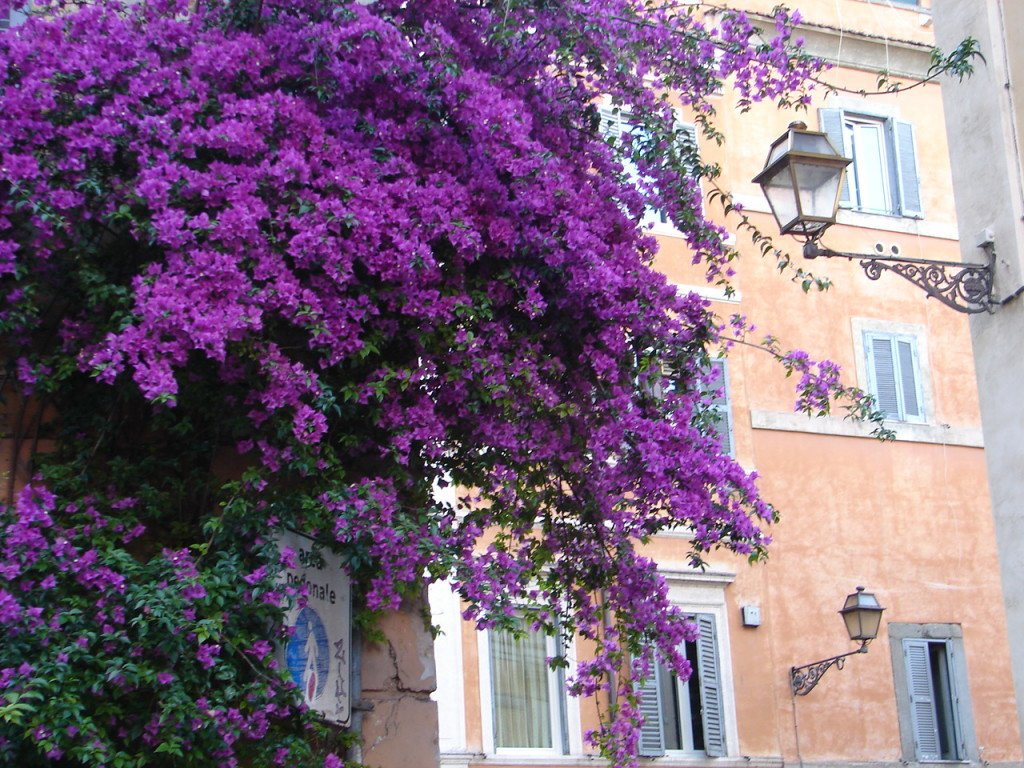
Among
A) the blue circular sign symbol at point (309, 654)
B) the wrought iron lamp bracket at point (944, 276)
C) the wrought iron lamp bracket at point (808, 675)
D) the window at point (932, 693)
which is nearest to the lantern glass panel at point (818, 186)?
the wrought iron lamp bracket at point (944, 276)

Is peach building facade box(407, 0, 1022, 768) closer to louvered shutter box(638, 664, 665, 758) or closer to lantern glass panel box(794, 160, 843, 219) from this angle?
louvered shutter box(638, 664, 665, 758)

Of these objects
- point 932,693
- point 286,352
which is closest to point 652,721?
point 932,693

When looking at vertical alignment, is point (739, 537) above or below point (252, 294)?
below

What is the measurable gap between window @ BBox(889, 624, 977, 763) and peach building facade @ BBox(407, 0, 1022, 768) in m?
0.02

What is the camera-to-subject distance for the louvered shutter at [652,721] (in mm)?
16062

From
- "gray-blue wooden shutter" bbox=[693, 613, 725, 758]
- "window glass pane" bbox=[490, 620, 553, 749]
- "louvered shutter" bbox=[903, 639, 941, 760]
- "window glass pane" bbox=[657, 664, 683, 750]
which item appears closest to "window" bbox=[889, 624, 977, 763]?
"louvered shutter" bbox=[903, 639, 941, 760]

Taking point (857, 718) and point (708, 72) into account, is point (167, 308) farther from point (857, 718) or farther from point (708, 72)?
point (857, 718)

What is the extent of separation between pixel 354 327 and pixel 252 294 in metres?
0.44

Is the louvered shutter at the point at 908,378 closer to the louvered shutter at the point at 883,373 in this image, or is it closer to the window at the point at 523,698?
the louvered shutter at the point at 883,373

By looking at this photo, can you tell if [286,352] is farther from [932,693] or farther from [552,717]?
[932,693]

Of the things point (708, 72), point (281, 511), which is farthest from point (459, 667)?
point (281, 511)

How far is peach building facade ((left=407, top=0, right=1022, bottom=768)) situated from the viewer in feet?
52.9

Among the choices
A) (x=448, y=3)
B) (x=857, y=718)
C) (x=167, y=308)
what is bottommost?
(x=857, y=718)

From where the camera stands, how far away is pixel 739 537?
6.78m
